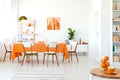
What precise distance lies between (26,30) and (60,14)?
1944 millimetres

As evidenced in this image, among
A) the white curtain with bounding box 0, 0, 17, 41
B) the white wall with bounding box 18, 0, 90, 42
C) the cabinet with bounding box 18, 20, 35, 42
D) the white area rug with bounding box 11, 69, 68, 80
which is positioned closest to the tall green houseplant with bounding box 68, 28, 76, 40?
the white wall with bounding box 18, 0, 90, 42

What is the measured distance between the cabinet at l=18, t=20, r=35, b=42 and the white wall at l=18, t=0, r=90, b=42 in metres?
0.26

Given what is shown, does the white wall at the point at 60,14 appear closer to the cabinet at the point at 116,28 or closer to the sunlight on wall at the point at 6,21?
the sunlight on wall at the point at 6,21

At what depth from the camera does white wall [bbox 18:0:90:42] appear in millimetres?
11844

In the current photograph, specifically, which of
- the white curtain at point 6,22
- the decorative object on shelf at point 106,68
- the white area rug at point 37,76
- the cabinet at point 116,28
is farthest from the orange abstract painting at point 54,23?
the decorative object on shelf at point 106,68

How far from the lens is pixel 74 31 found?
11.7 metres

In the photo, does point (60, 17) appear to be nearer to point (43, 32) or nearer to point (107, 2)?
point (43, 32)

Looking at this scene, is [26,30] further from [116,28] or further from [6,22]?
[116,28]

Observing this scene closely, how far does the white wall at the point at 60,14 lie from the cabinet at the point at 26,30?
265 mm

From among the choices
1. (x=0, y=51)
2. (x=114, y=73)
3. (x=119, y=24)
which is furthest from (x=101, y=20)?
(x=114, y=73)

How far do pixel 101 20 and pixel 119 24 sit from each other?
2.30ft

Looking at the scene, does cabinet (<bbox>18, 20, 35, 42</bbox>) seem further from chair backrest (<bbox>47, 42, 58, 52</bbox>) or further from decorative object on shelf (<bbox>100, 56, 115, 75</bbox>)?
decorative object on shelf (<bbox>100, 56, 115, 75</bbox>)

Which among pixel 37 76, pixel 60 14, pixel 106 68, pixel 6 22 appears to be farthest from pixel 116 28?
pixel 6 22

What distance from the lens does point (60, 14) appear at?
11891mm
